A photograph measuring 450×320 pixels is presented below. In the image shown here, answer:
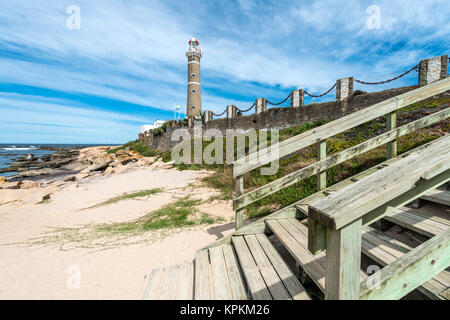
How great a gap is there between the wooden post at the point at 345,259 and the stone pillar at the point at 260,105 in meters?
14.1

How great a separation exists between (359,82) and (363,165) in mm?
6332

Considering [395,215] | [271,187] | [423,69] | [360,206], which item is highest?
[423,69]

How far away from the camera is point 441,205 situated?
2.22 metres

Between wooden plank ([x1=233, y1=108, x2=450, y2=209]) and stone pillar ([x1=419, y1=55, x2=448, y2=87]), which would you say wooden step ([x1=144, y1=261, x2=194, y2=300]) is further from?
stone pillar ([x1=419, y1=55, x2=448, y2=87])

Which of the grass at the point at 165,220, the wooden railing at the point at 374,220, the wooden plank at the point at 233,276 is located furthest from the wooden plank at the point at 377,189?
the grass at the point at 165,220

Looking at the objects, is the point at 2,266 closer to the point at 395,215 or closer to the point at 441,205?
the point at 395,215

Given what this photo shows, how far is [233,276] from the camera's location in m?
2.16

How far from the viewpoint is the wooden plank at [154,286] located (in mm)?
2086

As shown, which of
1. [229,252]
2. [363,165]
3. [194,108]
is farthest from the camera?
[194,108]

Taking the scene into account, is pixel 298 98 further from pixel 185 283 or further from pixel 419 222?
pixel 185 283

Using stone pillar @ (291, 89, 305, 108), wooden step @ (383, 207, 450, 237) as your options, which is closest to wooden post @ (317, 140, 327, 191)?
wooden step @ (383, 207, 450, 237)

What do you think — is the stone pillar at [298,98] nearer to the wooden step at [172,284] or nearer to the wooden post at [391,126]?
the wooden post at [391,126]

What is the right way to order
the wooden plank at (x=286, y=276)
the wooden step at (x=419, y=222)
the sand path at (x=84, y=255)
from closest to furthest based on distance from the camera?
the wooden plank at (x=286, y=276), the wooden step at (x=419, y=222), the sand path at (x=84, y=255)
